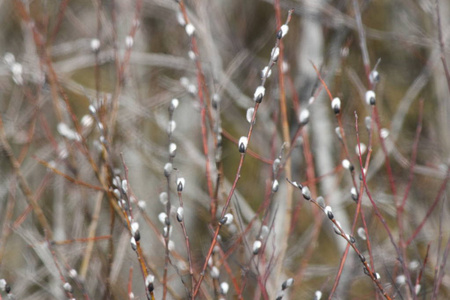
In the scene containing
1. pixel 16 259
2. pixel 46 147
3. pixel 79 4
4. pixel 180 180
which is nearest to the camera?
pixel 180 180

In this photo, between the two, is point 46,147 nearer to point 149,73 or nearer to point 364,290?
point 149,73

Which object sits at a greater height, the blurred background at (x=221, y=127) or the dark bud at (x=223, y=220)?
the blurred background at (x=221, y=127)

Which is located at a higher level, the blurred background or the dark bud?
the blurred background

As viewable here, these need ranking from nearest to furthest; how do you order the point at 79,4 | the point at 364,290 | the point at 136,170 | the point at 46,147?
the point at 46,147 → the point at 136,170 → the point at 364,290 → the point at 79,4

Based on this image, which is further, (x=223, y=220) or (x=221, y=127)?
(x=221, y=127)

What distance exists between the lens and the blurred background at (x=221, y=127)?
2.65m

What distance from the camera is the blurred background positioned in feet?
8.71

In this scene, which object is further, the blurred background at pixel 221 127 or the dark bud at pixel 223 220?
the blurred background at pixel 221 127

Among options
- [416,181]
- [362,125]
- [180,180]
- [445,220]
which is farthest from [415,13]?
[180,180]

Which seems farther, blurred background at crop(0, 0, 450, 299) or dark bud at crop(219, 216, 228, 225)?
blurred background at crop(0, 0, 450, 299)

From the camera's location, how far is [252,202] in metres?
5.39

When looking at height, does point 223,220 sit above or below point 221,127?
below

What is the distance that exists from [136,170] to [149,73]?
1157 millimetres

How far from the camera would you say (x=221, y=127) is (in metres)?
2.78
